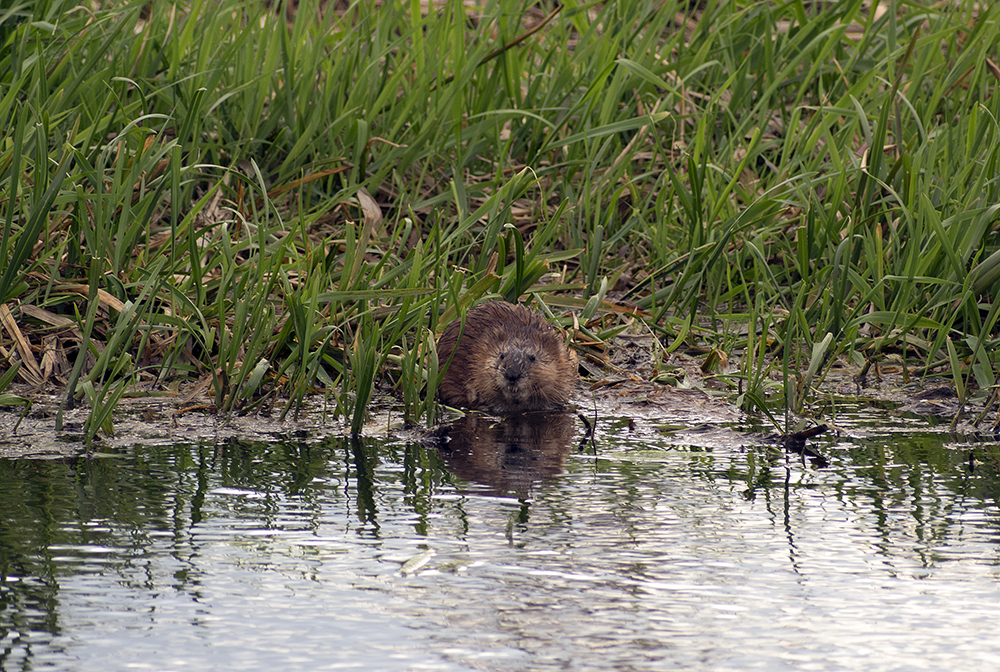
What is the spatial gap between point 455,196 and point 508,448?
189cm

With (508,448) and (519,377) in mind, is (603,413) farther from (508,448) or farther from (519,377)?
(508,448)

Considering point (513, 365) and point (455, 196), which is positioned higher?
point (455, 196)

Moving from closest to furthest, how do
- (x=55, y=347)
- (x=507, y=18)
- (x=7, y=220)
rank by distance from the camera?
(x=7, y=220)
(x=55, y=347)
(x=507, y=18)

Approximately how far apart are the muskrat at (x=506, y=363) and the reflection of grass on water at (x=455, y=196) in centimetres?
14

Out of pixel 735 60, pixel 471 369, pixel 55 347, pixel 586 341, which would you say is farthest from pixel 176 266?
pixel 735 60

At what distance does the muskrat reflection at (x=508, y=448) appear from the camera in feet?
11.1

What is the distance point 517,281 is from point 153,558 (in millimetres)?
2595

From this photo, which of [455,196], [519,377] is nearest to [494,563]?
[519,377]

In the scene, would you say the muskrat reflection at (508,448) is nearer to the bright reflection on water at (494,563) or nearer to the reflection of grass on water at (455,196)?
the bright reflection on water at (494,563)

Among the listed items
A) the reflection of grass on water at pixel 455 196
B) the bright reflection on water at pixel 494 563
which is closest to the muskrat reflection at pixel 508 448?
the bright reflection on water at pixel 494 563

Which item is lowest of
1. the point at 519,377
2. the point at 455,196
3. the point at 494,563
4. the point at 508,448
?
the point at 494,563

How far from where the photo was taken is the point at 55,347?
4570 mm

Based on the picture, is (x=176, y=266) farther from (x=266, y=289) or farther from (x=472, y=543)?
(x=472, y=543)

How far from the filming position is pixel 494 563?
8.40 feet
